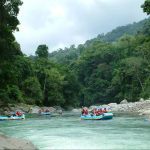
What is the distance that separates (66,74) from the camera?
5100 centimetres

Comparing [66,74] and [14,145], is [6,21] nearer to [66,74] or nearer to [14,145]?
[14,145]

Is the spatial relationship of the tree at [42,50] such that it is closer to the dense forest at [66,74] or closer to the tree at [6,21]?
the dense forest at [66,74]

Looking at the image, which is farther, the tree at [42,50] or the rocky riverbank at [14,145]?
the tree at [42,50]

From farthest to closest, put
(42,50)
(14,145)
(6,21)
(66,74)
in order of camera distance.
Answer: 1. (42,50)
2. (66,74)
3. (6,21)
4. (14,145)

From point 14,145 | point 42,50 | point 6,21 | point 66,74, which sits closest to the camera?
point 14,145

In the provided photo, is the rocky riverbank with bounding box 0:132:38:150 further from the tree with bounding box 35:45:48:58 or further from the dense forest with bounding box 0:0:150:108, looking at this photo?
the tree with bounding box 35:45:48:58

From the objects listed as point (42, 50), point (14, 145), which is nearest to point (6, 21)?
point (14, 145)

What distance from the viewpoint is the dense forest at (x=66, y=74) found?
16.6m

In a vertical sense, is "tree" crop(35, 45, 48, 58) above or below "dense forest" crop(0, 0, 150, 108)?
above

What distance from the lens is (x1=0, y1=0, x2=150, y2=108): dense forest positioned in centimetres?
1661

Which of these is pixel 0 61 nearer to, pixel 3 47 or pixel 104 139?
pixel 3 47

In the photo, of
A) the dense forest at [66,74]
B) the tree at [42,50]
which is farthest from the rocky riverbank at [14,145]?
the tree at [42,50]

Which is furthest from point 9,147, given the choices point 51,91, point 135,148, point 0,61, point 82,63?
point 82,63

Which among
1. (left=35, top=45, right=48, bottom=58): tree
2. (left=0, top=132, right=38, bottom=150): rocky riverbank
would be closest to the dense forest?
(left=35, top=45, right=48, bottom=58): tree
